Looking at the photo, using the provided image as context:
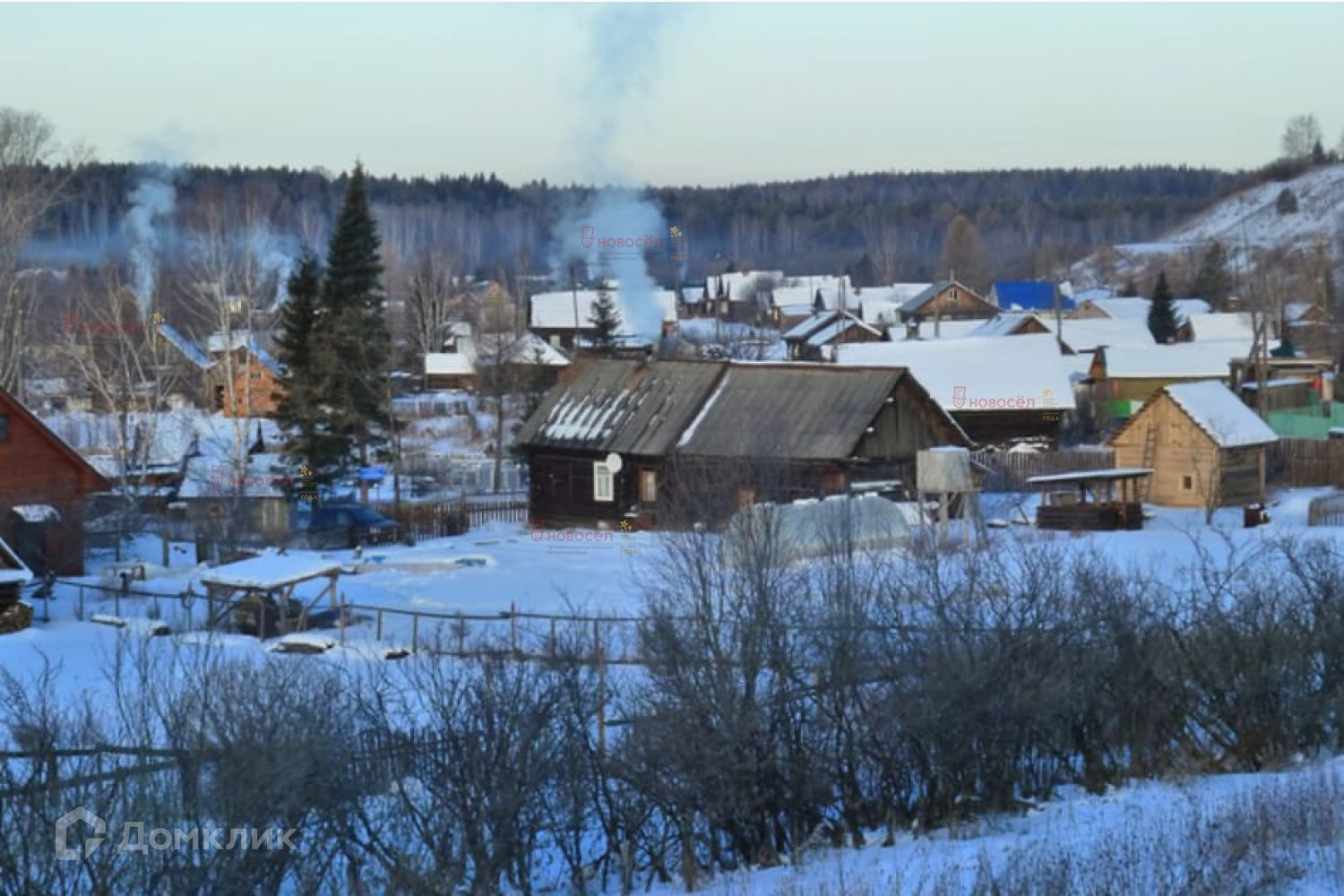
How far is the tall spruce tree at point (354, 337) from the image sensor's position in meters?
34.5

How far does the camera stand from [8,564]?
21828 mm

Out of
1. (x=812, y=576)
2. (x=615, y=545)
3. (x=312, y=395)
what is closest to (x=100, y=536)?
(x=312, y=395)

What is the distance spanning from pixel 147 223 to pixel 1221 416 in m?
70.3

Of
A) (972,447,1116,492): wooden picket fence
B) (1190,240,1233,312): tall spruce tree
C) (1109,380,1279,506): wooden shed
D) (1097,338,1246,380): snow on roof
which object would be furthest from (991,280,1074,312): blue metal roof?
(1109,380,1279,506): wooden shed

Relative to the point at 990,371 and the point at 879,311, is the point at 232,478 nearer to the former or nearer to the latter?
the point at 990,371

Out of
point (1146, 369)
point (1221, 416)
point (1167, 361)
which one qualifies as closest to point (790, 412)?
point (1221, 416)

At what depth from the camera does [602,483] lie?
31562mm

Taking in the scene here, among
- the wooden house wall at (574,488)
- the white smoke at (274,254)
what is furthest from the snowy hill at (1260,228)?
the wooden house wall at (574,488)

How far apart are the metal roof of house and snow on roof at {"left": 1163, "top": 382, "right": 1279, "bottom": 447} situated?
15.2ft

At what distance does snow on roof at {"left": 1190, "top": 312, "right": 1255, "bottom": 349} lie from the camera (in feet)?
214

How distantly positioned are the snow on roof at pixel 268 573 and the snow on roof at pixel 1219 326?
5137 cm

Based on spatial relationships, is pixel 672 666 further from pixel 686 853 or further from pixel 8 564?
pixel 8 564

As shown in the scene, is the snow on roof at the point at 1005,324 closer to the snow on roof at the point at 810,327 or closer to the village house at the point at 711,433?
the snow on roof at the point at 810,327

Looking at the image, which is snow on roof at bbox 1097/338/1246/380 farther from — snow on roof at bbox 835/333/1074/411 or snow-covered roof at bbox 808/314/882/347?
snow-covered roof at bbox 808/314/882/347
